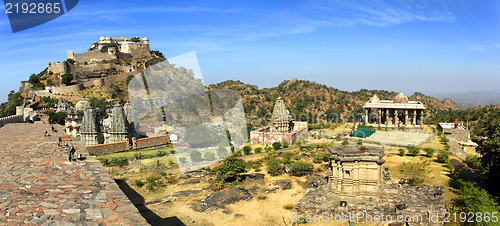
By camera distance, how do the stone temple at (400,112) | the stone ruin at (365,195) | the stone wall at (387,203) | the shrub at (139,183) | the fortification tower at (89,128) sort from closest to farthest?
the stone wall at (387,203) < the stone ruin at (365,195) < the shrub at (139,183) < the fortification tower at (89,128) < the stone temple at (400,112)

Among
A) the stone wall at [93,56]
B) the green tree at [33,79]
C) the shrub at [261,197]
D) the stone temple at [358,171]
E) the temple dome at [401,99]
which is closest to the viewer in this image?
the stone temple at [358,171]

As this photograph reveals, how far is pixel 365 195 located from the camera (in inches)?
555

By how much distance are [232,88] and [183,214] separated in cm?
6668

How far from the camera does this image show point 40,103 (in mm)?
52906

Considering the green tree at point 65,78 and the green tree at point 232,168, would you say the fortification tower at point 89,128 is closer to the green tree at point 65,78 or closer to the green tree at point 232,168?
the green tree at point 232,168

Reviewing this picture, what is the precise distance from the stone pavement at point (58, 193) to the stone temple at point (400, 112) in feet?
110

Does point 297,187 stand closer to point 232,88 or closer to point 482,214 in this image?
point 482,214

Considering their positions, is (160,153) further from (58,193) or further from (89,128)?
(58,193)

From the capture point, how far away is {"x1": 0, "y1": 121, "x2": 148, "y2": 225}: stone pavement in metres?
5.07

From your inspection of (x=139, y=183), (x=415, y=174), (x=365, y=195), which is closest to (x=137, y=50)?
(x=139, y=183)

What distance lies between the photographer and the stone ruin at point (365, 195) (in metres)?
12.6

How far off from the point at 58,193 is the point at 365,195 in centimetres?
1205

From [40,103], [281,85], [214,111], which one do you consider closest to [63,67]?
[40,103]

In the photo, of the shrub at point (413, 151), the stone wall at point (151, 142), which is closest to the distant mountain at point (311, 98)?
the stone wall at point (151, 142)
